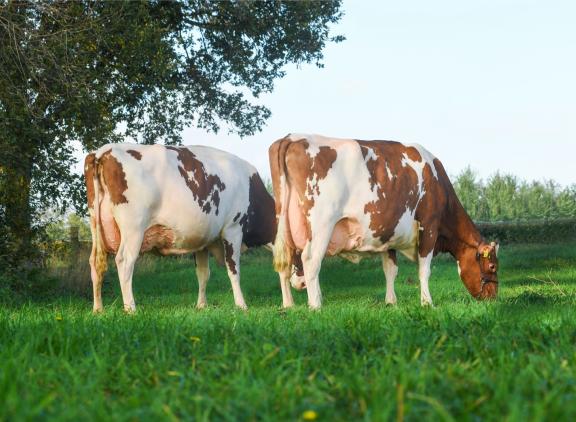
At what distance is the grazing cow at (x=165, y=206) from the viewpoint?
12.0 m

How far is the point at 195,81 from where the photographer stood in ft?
72.5

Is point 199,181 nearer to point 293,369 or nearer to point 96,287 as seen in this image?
point 96,287

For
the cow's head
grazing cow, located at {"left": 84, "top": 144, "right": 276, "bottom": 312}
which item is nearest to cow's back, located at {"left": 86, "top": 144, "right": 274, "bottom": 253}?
grazing cow, located at {"left": 84, "top": 144, "right": 276, "bottom": 312}

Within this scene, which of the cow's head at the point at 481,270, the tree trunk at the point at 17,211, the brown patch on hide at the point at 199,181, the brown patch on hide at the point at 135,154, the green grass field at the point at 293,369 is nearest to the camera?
the green grass field at the point at 293,369

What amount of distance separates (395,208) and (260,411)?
347 inches

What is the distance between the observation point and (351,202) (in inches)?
457

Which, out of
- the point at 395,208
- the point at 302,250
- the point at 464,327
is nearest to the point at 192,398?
the point at 464,327

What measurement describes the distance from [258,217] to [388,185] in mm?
3009

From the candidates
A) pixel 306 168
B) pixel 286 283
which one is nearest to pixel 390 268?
pixel 286 283

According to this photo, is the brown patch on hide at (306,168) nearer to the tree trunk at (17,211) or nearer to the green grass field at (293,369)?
the green grass field at (293,369)

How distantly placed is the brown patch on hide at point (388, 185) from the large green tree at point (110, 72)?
6.50m

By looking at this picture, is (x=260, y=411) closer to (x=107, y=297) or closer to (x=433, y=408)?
(x=433, y=408)

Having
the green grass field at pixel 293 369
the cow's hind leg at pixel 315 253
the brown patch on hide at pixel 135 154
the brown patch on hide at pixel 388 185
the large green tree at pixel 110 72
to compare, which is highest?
the large green tree at pixel 110 72

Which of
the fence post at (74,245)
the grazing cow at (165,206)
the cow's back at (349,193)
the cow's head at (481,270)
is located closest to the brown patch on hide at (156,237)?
the grazing cow at (165,206)
